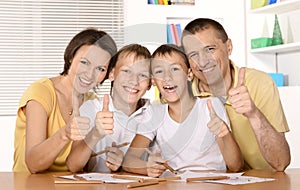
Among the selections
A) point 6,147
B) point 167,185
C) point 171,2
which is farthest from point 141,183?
point 171,2

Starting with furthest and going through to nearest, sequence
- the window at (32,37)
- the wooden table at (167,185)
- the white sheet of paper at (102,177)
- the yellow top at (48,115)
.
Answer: the window at (32,37), the yellow top at (48,115), the white sheet of paper at (102,177), the wooden table at (167,185)

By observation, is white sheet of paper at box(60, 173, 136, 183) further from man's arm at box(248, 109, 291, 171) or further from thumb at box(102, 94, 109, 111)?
man's arm at box(248, 109, 291, 171)

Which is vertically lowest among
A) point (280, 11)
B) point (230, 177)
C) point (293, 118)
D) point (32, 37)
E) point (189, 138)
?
point (293, 118)

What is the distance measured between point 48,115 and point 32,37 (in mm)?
1954

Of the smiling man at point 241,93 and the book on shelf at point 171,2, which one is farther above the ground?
the book on shelf at point 171,2

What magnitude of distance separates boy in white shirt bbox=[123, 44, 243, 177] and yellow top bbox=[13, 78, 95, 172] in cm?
34

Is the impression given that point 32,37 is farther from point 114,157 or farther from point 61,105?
point 114,157

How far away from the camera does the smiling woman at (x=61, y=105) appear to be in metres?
1.57

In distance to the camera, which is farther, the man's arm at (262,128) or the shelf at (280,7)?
the shelf at (280,7)

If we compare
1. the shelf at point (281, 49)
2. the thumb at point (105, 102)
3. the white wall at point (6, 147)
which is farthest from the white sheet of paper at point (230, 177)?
the white wall at point (6, 147)

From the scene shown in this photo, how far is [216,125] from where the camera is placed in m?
1.61

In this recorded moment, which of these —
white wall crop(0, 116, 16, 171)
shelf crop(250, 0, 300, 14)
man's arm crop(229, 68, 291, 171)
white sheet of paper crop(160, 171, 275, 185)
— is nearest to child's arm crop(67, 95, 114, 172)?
white sheet of paper crop(160, 171, 275, 185)

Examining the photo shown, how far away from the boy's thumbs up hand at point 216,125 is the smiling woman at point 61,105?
12.4 inches

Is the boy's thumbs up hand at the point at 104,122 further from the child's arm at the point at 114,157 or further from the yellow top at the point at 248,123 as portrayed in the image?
the yellow top at the point at 248,123
